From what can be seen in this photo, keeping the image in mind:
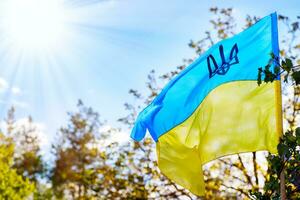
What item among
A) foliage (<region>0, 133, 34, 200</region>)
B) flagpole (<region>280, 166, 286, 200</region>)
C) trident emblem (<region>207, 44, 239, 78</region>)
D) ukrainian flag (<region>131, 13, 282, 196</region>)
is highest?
foliage (<region>0, 133, 34, 200</region>)

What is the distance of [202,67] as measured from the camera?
6.66m

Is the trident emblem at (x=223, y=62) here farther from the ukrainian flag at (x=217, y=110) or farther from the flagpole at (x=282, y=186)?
the flagpole at (x=282, y=186)

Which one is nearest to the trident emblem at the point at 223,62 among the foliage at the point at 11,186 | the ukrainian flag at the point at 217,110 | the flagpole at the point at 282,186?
the ukrainian flag at the point at 217,110

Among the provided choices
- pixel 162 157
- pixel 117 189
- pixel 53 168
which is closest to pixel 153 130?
pixel 162 157

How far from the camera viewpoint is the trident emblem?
640 centimetres

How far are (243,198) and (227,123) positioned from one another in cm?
999

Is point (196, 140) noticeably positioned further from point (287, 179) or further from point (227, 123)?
point (287, 179)

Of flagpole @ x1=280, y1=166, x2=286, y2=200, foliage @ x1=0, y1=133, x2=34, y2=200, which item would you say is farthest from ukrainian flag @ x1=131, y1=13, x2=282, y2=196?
foliage @ x1=0, y1=133, x2=34, y2=200

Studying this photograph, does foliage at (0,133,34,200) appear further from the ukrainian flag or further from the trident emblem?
the trident emblem

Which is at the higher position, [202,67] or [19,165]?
[19,165]

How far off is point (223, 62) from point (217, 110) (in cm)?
68

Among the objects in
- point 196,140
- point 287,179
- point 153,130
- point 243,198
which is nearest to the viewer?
point 287,179

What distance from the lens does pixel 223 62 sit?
6477mm

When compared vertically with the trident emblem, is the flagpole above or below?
below
